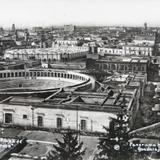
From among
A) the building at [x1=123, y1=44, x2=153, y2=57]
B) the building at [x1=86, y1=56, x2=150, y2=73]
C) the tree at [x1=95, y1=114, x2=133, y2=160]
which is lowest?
the building at [x1=86, y1=56, x2=150, y2=73]

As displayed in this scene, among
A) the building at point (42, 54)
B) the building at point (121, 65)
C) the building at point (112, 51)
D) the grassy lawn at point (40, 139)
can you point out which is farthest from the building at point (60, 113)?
the building at point (112, 51)

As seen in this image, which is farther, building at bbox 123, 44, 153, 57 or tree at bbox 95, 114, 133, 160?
building at bbox 123, 44, 153, 57

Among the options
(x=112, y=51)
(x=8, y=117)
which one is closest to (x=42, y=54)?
(x=112, y=51)

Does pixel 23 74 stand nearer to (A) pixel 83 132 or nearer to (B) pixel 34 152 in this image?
(A) pixel 83 132

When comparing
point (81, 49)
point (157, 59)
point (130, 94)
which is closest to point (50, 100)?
point (130, 94)

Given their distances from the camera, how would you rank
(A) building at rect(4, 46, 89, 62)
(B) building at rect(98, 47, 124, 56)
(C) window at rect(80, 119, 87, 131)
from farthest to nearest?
(B) building at rect(98, 47, 124, 56)
(A) building at rect(4, 46, 89, 62)
(C) window at rect(80, 119, 87, 131)

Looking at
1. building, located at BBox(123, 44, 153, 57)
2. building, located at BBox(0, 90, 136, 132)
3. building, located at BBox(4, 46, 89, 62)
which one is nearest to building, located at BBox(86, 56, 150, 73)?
building, located at BBox(4, 46, 89, 62)

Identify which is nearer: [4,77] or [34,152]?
[34,152]

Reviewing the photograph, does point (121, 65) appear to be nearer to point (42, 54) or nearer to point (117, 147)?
point (42, 54)

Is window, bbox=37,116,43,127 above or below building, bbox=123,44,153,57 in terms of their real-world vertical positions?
below

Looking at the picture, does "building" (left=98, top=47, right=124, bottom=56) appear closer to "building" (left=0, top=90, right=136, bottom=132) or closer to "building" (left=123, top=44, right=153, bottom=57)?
"building" (left=123, top=44, right=153, bottom=57)

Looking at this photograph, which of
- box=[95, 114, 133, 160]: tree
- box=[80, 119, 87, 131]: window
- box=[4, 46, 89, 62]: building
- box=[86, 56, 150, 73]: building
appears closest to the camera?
box=[95, 114, 133, 160]: tree
